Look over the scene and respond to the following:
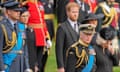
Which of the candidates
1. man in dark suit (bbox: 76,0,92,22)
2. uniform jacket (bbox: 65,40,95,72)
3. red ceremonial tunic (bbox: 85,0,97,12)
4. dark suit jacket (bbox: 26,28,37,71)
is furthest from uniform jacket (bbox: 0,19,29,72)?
red ceremonial tunic (bbox: 85,0,97,12)

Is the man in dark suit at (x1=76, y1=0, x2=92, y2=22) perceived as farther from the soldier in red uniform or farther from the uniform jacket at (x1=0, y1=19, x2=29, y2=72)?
the uniform jacket at (x1=0, y1=19, x2=29, y2=72)

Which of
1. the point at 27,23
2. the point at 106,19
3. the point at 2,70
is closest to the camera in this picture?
the point at 2,70

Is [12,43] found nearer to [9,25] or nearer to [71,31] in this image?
[9,25]

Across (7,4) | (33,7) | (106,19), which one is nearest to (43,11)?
(33,7)

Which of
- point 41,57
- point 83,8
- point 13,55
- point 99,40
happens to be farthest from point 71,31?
point 83,8

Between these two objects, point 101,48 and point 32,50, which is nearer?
point 101,48

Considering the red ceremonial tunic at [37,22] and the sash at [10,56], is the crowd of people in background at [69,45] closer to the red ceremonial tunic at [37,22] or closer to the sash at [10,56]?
the sash at [10,56]

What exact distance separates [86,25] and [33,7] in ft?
10.2

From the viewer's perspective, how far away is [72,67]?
12.8m

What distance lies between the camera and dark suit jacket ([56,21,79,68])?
13664 millimetres

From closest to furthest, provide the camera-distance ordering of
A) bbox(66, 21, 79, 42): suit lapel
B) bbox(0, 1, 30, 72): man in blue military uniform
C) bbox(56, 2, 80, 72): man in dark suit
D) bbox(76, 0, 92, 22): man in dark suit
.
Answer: bbox(0, 1, 30, 72): man in blue military uniform → bbox(56, 2, 80, 72): man in dark suit → bbox(66, 21, 79, 42): suit lapel → bbox(76, 0, 92, 22): man in dark suit

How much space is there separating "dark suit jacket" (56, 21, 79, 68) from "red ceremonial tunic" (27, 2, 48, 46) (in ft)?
7.33

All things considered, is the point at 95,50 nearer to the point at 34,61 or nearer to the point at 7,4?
the point at 7,4

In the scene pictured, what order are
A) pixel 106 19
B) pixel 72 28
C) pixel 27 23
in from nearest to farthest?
pixel 72 28, pixel 27 23, pixel 106 19
